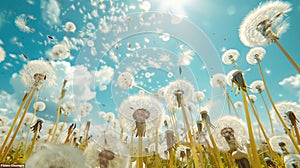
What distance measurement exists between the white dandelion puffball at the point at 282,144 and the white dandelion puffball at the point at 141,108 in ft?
6.85

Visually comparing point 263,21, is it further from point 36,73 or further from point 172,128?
point 36,73

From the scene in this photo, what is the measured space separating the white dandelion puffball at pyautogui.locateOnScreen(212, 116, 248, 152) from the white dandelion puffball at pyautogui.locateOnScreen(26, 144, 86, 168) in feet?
5.74

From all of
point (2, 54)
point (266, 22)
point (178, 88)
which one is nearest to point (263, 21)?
point (266, 22)

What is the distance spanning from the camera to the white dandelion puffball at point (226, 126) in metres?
2.20

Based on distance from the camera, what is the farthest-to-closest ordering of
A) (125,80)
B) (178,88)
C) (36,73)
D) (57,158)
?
(125,80), (178,88), (36,73), (57,158)

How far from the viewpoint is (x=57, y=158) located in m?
1.05

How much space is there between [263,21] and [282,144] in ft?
7.17

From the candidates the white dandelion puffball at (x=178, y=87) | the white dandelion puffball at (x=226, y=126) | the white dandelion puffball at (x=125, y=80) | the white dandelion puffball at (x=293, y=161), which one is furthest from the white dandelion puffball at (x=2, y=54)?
the white dandelion puffball at (x=293, y=161)

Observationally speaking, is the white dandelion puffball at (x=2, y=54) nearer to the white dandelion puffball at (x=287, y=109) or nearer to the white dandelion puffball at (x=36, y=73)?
the white dandelion puffball at (x=36, y=73)

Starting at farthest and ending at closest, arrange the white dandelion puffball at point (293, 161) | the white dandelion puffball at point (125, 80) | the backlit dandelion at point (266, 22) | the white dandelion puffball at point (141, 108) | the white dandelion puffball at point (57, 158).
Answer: the white dandelion puffball at point (125, 80) < the white dandelion puffball at point (141, 108) < the backlit dandelion at point (266, 22) < the white dandelion puffball at point (293, 161) < the white dandelion puffball at point (57, 158)

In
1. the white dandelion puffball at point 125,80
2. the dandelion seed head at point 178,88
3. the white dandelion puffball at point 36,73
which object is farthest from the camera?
the white dandelion puffball at point 125,80

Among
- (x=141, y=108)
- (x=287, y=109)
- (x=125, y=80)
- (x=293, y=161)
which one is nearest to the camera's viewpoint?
(x=293, y=161)

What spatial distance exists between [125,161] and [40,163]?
0.66 meters

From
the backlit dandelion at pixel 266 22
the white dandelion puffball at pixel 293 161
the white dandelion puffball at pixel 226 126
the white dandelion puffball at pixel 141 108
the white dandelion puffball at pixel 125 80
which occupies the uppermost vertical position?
the white dandelion puffball at pixel 125 80
